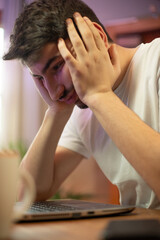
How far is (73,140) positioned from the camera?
165 centimetres

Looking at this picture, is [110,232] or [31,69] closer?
[110,232]

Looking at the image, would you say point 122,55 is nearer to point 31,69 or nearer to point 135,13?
point 31,69

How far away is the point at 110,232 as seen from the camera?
18.2 inches

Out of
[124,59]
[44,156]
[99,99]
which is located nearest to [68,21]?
[124,59]

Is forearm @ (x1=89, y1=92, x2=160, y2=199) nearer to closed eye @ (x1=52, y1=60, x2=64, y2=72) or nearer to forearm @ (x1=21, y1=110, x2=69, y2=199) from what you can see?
closed eye @ (x1=52, y1=60, x2=64, y2=72)

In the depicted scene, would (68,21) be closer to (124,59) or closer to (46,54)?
(46,54)

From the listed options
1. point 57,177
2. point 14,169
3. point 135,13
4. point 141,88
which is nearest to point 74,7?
point 141,88

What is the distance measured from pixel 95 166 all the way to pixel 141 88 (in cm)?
277

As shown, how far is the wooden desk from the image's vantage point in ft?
2.06

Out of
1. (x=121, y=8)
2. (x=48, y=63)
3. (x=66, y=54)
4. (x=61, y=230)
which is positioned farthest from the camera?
(x=121, y=8)

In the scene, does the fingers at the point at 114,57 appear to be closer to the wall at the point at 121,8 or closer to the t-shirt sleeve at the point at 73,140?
the t-shirt sleeve at the point at 73,140

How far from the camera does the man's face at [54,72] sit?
130cm

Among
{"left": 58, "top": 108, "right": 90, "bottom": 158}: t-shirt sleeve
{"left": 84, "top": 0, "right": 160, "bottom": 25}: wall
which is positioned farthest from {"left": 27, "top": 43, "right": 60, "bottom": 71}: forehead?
{"left": 84, "top": 0, "right": 160, "bottom": 25}: wall

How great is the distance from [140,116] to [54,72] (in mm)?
340
